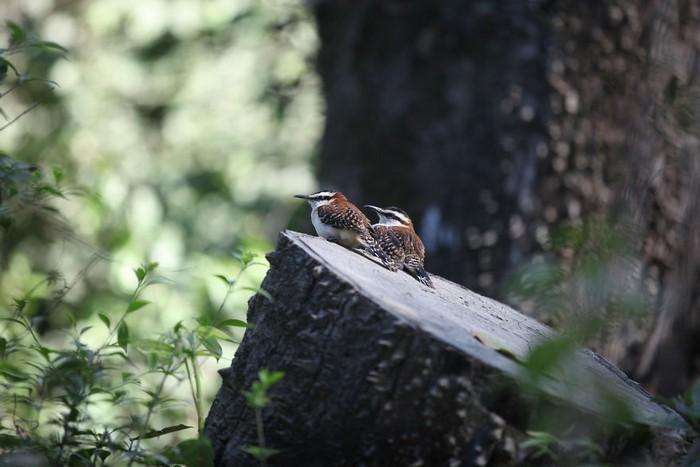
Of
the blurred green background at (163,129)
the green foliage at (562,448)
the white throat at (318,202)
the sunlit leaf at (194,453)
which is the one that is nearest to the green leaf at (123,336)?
the sunlit leaf at (194,453)

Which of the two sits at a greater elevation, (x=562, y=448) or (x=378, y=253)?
(x=378, y=253)

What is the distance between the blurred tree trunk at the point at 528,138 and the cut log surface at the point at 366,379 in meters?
3.65

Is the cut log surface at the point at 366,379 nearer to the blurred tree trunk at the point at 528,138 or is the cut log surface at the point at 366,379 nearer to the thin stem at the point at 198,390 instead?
the thin stem at the point at 198,390

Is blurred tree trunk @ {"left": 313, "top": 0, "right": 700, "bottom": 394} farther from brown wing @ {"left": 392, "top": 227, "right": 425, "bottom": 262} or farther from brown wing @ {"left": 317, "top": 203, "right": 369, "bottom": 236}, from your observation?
brown wing @ {"left": 317, "top": 203, "right": 369, "bottom": 236}

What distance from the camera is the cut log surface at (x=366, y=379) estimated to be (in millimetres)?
2740

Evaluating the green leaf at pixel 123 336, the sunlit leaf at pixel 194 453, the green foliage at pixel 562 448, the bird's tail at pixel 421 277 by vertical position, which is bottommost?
the sunlit leaf at pixel 194 453

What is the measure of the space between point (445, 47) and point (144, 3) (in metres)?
4.64

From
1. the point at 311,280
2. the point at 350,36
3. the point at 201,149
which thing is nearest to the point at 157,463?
the point at 311,280

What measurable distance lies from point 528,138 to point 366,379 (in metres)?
4.46

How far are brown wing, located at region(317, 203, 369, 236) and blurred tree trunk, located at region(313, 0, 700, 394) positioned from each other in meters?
2.13

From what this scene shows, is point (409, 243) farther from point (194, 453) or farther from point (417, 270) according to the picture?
point (194, 453)

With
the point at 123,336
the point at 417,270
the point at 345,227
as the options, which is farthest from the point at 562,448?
the point at 345,227

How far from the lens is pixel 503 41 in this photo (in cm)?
705

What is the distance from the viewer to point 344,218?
4836 mm
